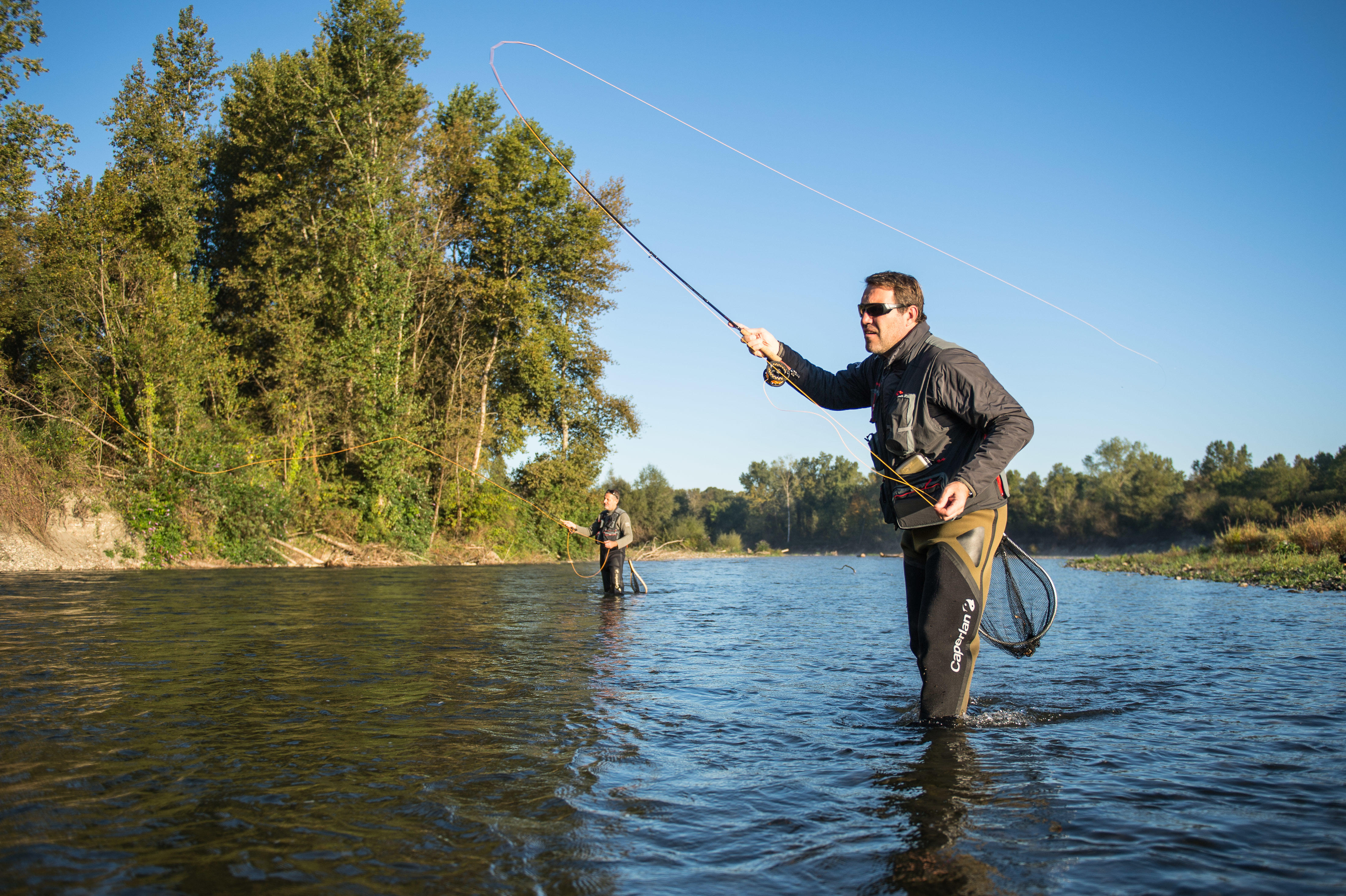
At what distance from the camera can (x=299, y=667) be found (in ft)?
21.0

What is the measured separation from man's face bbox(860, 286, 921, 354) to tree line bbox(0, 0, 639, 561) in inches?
745

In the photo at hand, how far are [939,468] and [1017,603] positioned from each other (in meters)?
1.61

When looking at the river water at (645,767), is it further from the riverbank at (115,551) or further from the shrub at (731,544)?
the shrub at (731,544)

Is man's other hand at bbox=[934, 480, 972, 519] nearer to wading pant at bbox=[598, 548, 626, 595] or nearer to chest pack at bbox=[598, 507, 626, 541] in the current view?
chest pack at bbox=[598, 507, 626, 541]

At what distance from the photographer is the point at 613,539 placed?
1483 centimetres

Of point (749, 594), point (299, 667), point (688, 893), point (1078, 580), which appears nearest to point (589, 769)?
point (688, 893)

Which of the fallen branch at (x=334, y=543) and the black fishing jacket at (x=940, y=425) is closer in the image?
the black fishing jacket at (x=940, y=425)

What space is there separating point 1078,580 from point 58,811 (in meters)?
24.2

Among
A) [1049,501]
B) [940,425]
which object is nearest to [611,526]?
[940,425]

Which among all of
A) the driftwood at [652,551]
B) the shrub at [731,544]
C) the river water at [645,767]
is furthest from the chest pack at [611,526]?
the shrub at [731,544]

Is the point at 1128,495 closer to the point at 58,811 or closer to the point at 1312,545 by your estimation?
the point at 1312,545

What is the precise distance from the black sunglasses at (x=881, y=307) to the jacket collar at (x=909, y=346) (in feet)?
0.51

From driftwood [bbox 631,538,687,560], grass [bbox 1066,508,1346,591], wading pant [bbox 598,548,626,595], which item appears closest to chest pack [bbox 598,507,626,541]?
wading pant [bbox 598,548,626,595]

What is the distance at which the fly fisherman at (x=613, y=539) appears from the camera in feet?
48.6
